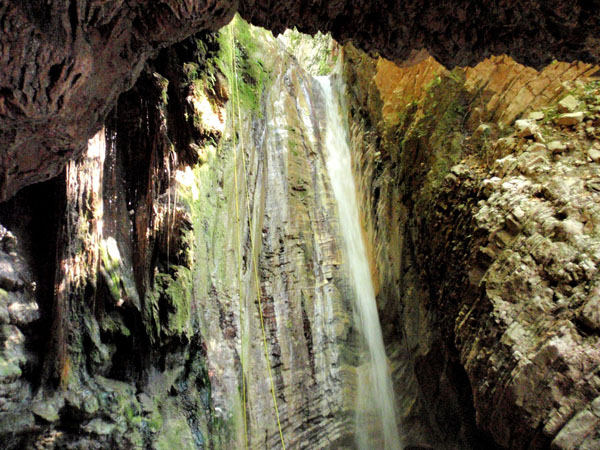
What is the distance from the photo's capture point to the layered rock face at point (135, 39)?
2775mm

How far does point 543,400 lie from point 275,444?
3974 mm

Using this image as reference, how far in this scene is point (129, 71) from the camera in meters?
3.54

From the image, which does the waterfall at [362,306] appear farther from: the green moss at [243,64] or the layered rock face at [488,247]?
the green moss at [243,64]

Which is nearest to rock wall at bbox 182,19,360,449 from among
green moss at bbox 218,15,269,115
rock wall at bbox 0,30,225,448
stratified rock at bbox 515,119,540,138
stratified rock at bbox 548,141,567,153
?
green moss at bbox 218,15,269,115

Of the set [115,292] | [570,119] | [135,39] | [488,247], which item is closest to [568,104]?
[570,119]

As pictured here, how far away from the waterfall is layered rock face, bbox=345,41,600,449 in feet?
1.05

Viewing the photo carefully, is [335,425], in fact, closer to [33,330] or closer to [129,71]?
[33,330]

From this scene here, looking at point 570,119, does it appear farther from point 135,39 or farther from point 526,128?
point 135,39

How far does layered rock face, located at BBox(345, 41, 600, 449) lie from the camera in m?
5.10

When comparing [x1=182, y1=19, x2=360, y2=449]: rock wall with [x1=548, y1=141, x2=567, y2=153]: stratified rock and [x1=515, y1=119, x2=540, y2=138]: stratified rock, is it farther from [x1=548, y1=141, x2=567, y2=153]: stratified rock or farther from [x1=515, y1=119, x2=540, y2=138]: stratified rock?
[x1=548, y1=141, x2=567, y2=153]: stratified rock

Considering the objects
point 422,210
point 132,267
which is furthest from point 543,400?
point 132,267

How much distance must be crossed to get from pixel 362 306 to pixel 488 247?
3856mm

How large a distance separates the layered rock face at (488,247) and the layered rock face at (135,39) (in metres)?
2.52

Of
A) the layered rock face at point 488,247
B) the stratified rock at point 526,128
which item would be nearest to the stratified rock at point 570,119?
the layered rock face at point 488,247
